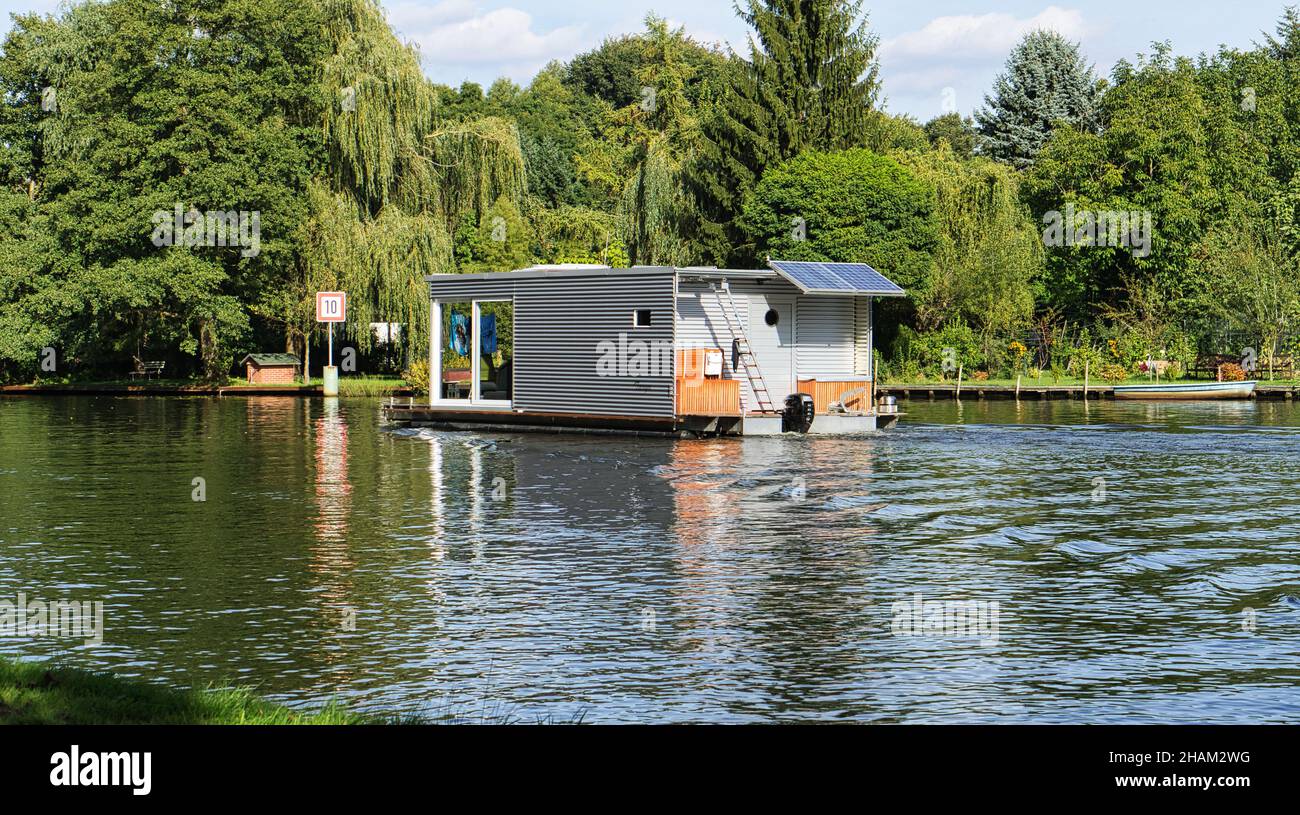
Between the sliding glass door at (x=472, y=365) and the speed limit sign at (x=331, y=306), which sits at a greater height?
the speed limit sign at (x=331, y=306)

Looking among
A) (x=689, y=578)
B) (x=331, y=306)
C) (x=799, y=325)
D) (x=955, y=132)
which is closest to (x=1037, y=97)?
(x=955, y=132)

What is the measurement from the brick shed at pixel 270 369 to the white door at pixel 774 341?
30.8 m

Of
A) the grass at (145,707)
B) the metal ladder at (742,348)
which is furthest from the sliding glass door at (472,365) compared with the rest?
the grass at (145,707)

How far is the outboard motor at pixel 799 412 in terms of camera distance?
3781 cm

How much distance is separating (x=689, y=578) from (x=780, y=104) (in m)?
52.8

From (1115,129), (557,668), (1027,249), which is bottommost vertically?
(557,668)

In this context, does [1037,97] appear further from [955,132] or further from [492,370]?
[492,370]

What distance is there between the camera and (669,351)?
3753 centimetres

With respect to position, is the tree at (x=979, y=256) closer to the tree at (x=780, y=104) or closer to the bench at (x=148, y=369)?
the tree at (x=780, y=104)
